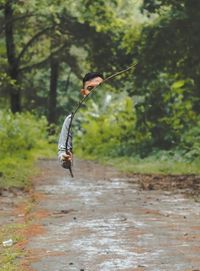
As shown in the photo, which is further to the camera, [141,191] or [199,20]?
[199,20]

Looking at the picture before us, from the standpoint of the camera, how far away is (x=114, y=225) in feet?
26.6

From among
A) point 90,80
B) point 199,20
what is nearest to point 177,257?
point 90,80

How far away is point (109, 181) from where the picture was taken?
539 inches

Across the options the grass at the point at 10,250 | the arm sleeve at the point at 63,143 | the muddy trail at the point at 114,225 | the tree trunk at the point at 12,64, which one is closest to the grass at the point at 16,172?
the muddy trail at the point at 114,225

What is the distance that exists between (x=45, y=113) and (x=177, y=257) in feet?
96.1

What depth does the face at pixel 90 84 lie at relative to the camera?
6.11 metres

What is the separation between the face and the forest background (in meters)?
6.77

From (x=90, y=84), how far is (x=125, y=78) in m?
15.9

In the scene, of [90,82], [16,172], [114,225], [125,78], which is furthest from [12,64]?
[90,82]

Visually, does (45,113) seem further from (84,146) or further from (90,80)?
(90,80)

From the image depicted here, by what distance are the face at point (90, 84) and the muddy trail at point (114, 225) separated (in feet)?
5.11

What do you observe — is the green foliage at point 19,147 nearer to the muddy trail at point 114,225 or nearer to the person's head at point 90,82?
the muddy trail at point 114,225

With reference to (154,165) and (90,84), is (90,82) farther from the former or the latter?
(154,165)

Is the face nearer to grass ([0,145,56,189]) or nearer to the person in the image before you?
the person
